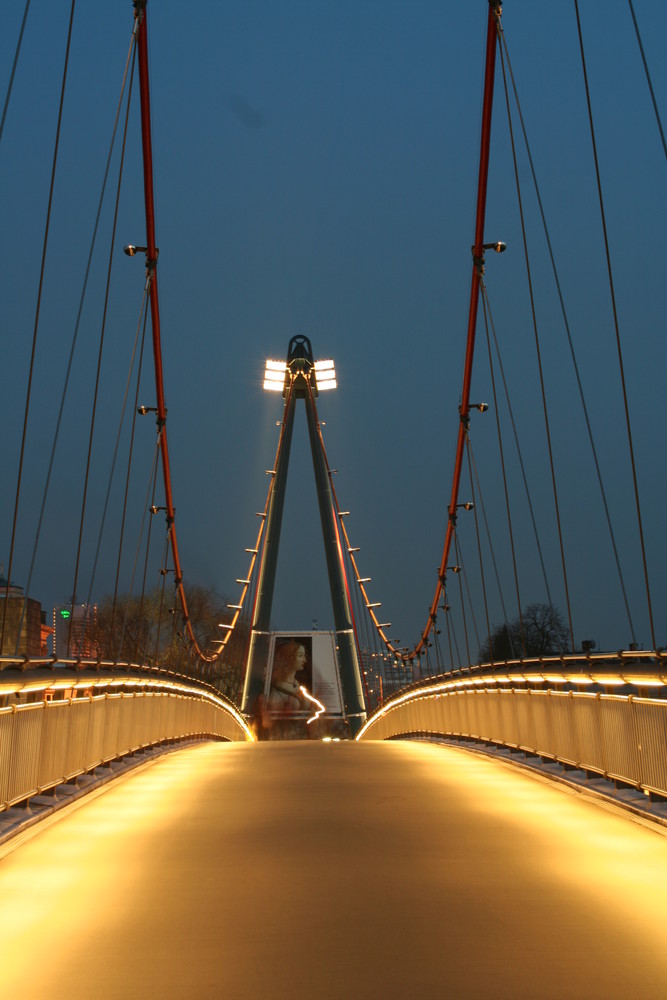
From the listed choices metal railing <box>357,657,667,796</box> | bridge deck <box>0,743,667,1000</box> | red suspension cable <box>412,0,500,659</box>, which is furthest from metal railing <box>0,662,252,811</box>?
red suspension cable <box>412,0,500,659</box>

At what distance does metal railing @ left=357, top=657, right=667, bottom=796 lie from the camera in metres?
7.68

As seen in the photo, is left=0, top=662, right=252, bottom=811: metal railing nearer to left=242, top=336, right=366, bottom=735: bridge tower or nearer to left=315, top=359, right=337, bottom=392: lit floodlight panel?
left=242, top=336, right=366, bottom=735: bridge tower

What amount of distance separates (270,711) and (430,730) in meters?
42.4

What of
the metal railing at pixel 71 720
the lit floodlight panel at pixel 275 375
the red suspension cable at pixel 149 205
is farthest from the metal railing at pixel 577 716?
the lit floodlight panel at pixel 275 375

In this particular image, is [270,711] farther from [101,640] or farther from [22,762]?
[22,762]

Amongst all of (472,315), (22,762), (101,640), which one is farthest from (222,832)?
(101,640)

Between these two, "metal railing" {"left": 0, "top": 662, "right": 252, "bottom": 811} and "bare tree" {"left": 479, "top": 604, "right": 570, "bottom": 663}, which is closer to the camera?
"metal railing" {"left": 0, "top": 662, "right": 252, "bottom": 811}

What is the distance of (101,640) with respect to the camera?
202ft

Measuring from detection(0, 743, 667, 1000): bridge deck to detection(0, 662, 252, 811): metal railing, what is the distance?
1.39 ft

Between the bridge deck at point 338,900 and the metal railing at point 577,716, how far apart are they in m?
0.44

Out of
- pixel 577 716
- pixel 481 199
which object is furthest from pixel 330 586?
pixel 577 716

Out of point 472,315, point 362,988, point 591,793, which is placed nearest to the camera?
point 362,988

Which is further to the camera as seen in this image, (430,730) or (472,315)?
(472,315)

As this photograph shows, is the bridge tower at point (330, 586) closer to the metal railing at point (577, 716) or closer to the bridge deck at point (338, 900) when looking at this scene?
the metal railing at point (577, 716)
